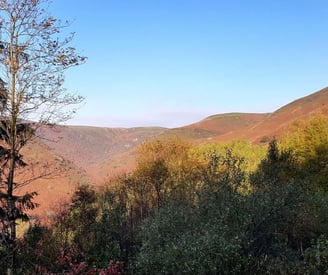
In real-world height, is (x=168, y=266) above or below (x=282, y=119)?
below

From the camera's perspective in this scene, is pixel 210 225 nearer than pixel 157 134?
Yes

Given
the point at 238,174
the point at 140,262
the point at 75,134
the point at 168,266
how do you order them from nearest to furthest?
the point at 168,266, the point at 140,262, the point at 238,174, the point at 75,134

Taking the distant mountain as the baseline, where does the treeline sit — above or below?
below

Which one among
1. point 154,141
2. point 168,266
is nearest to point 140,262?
point 168,266

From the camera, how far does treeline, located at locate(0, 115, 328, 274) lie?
984cm

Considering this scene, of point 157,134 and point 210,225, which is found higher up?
point 157,134

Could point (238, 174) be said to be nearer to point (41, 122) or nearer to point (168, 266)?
point (168, 266)

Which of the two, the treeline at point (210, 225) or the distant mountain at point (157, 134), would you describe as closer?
the treeline at point (210, 225)

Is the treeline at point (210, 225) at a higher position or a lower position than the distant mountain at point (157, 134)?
lower

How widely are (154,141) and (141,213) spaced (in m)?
10.7

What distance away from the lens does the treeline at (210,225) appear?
9.84 metres

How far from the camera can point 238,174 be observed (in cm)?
1459

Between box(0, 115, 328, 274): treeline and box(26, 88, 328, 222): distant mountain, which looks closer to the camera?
box(0, 115, 328, 274): treeline

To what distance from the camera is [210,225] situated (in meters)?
11.3
